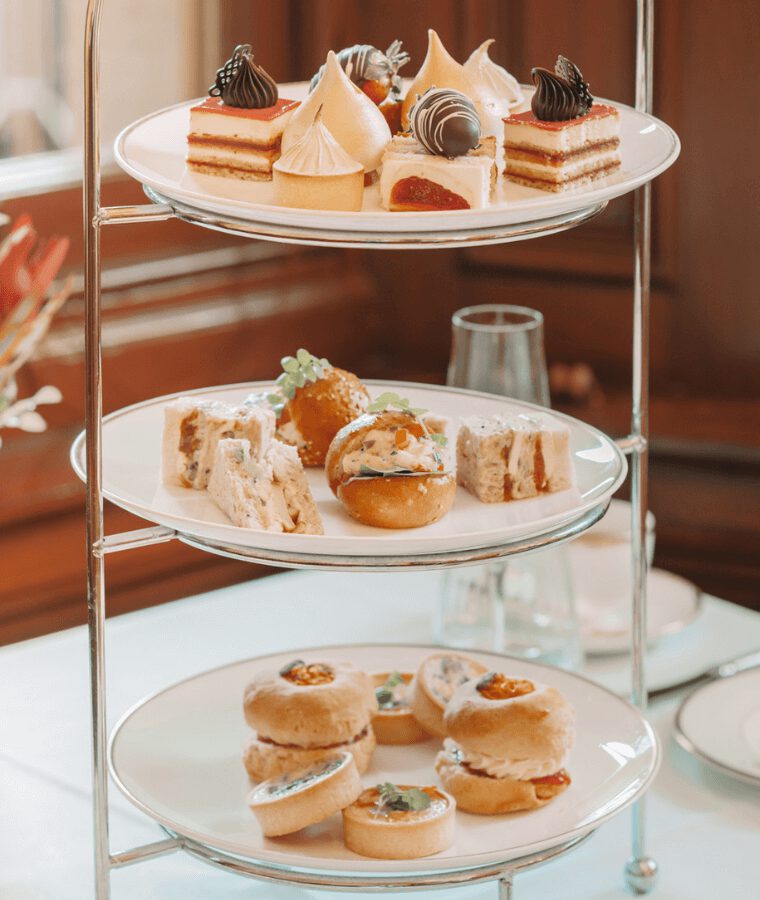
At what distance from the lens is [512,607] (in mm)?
1620

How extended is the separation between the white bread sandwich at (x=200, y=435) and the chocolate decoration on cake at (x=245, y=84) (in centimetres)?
25

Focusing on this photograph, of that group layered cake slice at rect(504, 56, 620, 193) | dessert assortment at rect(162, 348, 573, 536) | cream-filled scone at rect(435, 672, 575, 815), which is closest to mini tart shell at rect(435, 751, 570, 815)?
cream-filled scone at rect(435, 672, 575, 815)

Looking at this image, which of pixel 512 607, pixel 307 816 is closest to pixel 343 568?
pixel 307 816

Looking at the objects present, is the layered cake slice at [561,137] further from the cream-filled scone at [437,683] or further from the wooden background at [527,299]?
the wooden background at [527,299]

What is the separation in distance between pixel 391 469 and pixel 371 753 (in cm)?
28

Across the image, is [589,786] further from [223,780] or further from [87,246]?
[87,246]

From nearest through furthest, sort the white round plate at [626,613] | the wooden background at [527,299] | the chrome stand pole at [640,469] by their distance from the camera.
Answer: the chrome stand pole at [640,469]
the white round plate at [626,613]
the wooden background at [527,299]

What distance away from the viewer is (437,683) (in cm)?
127

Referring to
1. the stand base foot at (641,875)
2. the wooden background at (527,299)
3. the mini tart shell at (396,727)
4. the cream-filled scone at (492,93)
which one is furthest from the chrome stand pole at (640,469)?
the wooden background at (527,299)

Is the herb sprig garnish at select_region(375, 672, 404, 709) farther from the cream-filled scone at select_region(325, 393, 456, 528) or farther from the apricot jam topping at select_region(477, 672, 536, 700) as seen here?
the cream-filled scone at select_region(325, 393, 456, 528)

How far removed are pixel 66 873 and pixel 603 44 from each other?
70.8 inches

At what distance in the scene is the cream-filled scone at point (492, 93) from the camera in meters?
1.17

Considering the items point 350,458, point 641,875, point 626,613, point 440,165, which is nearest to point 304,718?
point 350,458

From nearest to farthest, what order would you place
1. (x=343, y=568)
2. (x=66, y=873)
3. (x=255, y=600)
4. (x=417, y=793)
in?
(x=343, y=568)
(x=417, y=793)
(x=66, y=873)
(x=255, y=600)
